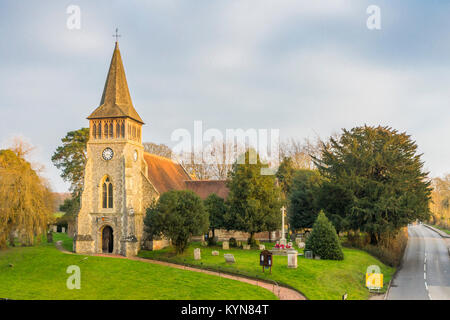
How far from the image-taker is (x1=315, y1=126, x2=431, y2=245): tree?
123 feet

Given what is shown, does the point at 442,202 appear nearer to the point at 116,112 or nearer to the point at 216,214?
the point at 216,214

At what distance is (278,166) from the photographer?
210 feet

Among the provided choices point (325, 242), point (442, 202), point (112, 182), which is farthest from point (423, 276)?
point (442, 202)

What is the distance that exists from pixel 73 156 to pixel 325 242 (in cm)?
4063

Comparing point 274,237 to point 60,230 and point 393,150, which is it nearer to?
point 393,150

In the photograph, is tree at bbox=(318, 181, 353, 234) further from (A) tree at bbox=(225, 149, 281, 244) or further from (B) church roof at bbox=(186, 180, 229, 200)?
(B) church roof at bbox=(186, 180, 229, 200)

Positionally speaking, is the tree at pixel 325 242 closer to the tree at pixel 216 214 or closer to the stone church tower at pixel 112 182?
the tree at pixel 216 214

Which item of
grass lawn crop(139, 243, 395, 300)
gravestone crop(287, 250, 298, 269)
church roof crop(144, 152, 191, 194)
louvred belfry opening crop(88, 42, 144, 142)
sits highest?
louvred belfry opening crop(88, 42, 144, 142)

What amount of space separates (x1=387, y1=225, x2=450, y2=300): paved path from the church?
72.7 ft

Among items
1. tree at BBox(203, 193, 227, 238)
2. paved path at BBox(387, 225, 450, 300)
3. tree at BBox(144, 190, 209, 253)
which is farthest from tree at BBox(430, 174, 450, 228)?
tree at BBox(144, 190, 209, 253)
